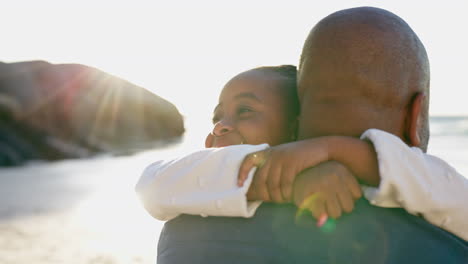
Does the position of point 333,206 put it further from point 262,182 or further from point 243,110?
point 243,110

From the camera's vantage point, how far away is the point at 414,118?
1304mm

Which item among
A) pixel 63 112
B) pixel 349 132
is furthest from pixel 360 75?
pixel 63 112

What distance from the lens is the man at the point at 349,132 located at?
1.14 metres

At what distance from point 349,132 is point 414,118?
0.21 metres

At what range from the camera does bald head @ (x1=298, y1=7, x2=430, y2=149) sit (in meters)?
1.25

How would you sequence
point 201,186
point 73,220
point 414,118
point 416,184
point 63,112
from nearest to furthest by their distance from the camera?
point 416,184, point 201,186, point 414,118, point 73,220, point 63,112

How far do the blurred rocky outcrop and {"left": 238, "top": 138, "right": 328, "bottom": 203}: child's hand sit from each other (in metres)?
8.41

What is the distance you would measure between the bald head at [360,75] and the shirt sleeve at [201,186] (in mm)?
221

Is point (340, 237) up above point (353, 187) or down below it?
below

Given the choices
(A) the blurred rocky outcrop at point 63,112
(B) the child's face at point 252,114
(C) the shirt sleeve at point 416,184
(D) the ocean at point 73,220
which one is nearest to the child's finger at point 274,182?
(C) the shirt sleeve at point 416,184

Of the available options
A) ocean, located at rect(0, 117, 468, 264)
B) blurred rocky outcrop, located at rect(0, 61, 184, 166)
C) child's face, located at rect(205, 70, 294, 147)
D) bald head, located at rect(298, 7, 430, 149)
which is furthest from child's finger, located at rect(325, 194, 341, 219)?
blurred rocky outcrop, located at rect(0, 61, 184, 166)

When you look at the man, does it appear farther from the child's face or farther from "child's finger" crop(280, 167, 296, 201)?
the child's face

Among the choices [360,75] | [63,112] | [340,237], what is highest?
[360,75]

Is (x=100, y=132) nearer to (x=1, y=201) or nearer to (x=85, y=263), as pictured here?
(x=1, y=201)
